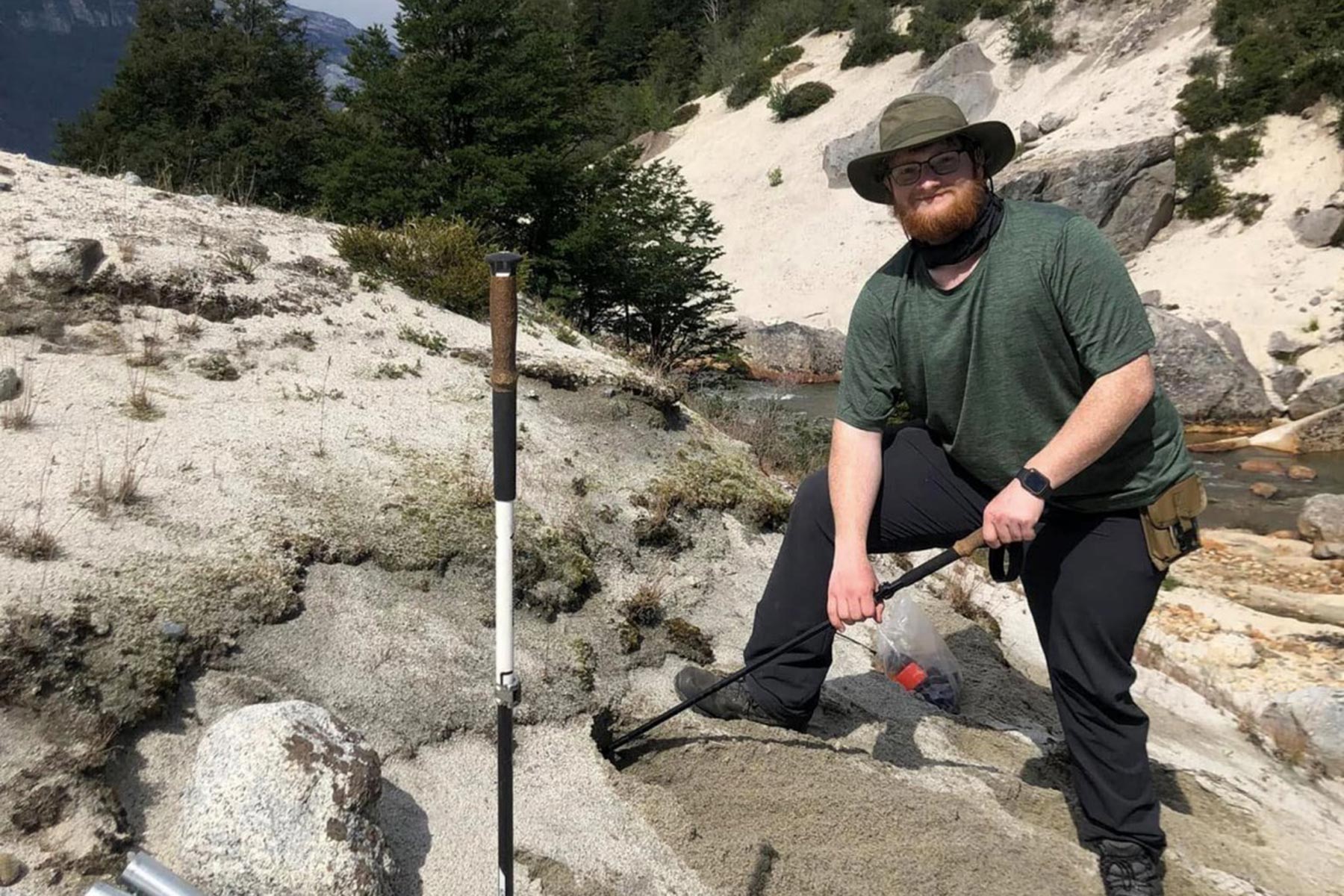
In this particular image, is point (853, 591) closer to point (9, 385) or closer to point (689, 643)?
point (689, 643)

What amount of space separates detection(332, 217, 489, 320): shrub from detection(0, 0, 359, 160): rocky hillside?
50163 millimetres

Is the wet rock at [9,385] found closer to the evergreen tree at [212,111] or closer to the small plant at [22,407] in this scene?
the small plant at [22,407]

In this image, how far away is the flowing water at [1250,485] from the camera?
34.1 feet

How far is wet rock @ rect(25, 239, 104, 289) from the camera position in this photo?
5.05m

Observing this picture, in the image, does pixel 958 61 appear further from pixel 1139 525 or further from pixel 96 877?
pixel 96 877

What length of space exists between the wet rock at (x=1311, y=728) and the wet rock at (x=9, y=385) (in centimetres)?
633

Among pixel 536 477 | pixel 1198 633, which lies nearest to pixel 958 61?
pixel 1198 633

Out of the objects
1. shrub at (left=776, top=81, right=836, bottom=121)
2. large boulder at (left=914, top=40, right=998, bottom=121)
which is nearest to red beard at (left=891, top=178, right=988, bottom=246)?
large boulder at (left=914, top=40, right=998, bottom=121)

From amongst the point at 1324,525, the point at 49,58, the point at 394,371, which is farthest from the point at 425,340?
the point at 49,58

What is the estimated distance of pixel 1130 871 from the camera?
2734 millimetres

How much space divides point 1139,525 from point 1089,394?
20.8 inches

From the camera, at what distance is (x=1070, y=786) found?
3.51 metres

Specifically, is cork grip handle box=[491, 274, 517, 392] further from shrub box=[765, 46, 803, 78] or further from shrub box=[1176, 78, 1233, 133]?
shrub box=[765, 46, 803, 78]

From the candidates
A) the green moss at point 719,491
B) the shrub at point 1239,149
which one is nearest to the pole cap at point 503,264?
the green moss at point 719,491
